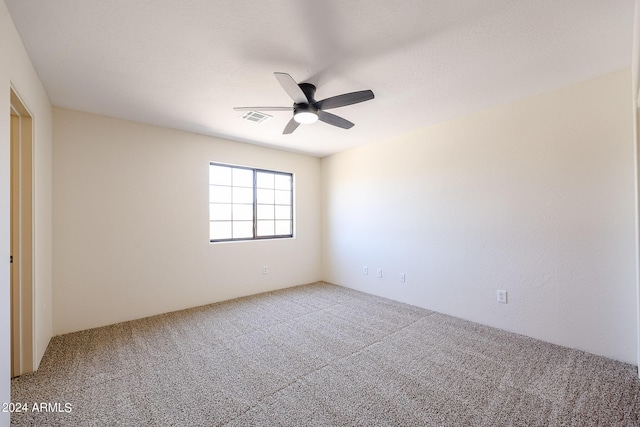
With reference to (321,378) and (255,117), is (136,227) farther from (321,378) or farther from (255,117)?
(321,378)

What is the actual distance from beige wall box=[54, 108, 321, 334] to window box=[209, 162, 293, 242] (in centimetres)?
19

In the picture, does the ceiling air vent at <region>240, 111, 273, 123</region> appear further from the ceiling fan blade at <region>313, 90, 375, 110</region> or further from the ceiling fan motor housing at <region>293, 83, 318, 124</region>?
the ceiling fan blade at <region>313, 90, 375, 110</region>

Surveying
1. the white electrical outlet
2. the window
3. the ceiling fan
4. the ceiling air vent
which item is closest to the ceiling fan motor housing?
the ceiling fan

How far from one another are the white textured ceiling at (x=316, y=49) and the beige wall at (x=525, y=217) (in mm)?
392

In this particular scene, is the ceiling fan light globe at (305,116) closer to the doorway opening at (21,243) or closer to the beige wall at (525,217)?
the beige wall at (525,217)

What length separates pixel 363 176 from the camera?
431 centimetres

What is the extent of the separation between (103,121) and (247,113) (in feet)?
5.36

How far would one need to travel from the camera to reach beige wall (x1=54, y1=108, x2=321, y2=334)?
9.31 feet

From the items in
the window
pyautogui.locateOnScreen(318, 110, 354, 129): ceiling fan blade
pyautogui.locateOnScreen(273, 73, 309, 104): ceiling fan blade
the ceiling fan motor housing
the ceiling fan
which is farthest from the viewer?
the window

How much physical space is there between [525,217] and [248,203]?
3603 millimetres

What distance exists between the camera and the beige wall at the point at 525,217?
225 centimetres

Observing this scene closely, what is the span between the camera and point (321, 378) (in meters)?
2.02

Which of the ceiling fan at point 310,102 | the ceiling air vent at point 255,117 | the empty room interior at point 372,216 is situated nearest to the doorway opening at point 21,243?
the empty room interior at point 372,216

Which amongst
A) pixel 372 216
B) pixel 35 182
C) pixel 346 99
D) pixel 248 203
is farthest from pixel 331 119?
pixel 35 182
